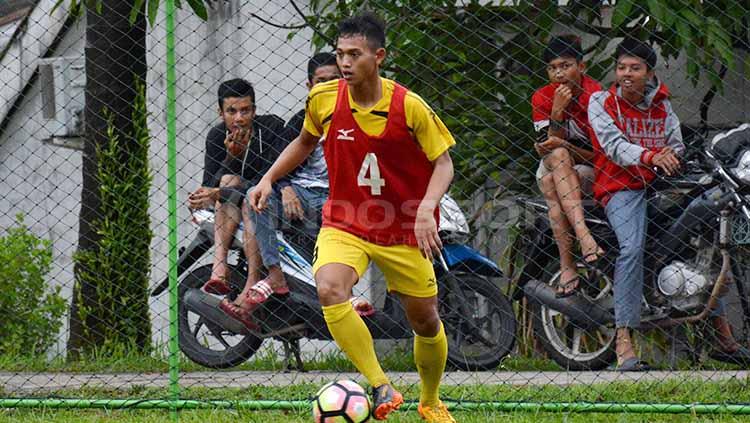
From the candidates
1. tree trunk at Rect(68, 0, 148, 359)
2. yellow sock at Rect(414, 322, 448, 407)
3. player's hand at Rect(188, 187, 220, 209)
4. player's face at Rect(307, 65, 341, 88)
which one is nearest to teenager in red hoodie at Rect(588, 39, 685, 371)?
player's face at Rect(307, 65, 341, 88)

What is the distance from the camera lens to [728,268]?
814 centimetres

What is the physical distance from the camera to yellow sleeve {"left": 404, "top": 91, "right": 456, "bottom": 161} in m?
6.44

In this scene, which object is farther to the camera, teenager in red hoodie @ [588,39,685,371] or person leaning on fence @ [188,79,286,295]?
person leaning on fence @ [188,79,286,295]

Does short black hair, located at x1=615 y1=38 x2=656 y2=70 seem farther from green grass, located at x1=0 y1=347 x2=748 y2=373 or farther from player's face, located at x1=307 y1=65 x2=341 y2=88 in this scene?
green grass, located at x1=0 y1=347 x2=748 y2=373

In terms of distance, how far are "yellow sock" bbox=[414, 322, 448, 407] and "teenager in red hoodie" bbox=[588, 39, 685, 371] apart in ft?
6.04

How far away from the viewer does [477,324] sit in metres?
8.55

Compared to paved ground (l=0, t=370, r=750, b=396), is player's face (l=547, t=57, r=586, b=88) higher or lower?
higher

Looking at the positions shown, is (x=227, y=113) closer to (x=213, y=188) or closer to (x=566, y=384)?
(x=213, y=188)

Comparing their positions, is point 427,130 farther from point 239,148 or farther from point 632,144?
point 239,148

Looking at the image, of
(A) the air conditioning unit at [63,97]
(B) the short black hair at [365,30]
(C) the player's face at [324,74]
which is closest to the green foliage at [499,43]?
(C) the player's face at [324,74]

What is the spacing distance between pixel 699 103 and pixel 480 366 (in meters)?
1.98

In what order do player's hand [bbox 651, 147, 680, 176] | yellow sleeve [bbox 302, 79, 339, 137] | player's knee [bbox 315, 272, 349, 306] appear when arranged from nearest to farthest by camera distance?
player's knee [bbox 315, 272, 349, 306] < yellow sleeve [bbox 302, 79, 339, 137] < player's hand [bbox 651, 147, 680, 176]

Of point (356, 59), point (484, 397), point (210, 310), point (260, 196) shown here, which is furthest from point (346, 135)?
point (210, 310)

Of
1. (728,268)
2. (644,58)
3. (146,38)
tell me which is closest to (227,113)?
(146,38)
